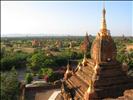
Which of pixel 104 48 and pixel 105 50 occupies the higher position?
pixel 104 48

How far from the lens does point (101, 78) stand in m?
16.5

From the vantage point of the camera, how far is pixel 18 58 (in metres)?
45.8

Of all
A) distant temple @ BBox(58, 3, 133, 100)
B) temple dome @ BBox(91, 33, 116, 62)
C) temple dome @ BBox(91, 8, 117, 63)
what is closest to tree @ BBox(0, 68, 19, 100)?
distant temple @ BBox(58, 3, 133, 100)

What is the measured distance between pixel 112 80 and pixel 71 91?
3.22 m

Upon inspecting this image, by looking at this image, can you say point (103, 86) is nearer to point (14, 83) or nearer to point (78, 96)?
point (78, 96)

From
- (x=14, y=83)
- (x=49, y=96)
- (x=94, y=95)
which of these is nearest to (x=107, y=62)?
(x=94, y=95)

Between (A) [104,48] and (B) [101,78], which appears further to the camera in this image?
(A) [104,48]

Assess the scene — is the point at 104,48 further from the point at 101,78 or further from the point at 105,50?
the point at 101,78

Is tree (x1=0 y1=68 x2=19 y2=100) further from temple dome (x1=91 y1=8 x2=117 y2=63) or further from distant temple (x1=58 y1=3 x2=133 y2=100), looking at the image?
temple dome (x1=91 y1=8 x2=117 y2=63)

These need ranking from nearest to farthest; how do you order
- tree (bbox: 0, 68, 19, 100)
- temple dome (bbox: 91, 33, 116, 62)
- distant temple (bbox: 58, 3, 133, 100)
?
distant temple (bbox: 58, 3, 133, 100)
temple dome (bbox: 91, 33, 116, 62)
tree (bbox: 0, 68, 19, 100)

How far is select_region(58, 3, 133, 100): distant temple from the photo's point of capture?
15953 mm

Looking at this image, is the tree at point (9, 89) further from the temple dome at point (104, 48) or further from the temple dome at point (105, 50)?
the temple dome at point (105, 50)

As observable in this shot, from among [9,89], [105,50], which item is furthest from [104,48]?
[9,89]

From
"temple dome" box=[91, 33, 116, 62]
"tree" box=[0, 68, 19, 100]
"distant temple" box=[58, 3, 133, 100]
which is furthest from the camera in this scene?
"tree" box=[0, 68, 19, 100]
